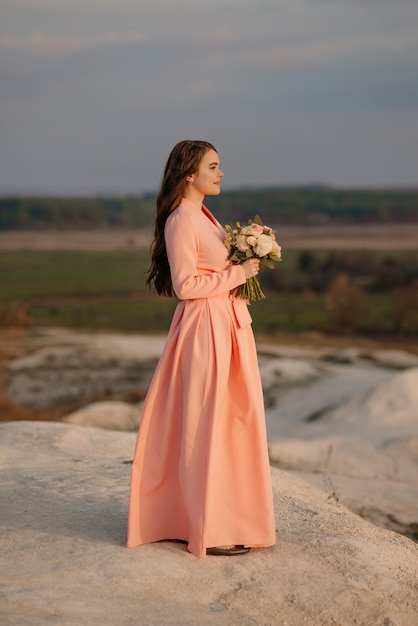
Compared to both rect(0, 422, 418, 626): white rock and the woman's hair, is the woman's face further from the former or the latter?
rect(0, 422, 418, 626): white rock

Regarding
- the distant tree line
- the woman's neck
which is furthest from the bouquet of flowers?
the distant tree line

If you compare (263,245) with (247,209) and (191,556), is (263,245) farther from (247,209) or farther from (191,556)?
(247,209)

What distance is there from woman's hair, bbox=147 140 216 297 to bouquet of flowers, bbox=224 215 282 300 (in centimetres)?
41

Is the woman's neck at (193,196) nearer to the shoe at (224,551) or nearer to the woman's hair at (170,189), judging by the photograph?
the woman's hair at (170,189)

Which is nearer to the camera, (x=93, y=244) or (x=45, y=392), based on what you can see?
(x=45, y=392)

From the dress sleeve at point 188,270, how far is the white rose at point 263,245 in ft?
0.52

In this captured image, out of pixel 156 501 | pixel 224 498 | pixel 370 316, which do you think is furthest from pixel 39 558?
pixel 370 316

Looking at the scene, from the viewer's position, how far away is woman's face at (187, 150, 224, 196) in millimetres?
6137

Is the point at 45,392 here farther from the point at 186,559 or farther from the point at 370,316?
the point at 370,316

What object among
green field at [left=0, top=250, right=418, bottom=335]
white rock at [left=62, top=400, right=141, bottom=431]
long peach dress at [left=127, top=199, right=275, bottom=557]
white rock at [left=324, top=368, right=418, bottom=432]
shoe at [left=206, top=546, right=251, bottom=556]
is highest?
long peach dress at [left=127, top=199, right=275, bottom=557]

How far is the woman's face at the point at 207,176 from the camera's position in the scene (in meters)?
6.14

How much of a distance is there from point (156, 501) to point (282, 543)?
0.93m

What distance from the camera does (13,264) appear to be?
77625mm

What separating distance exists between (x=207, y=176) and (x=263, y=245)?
0.59m
